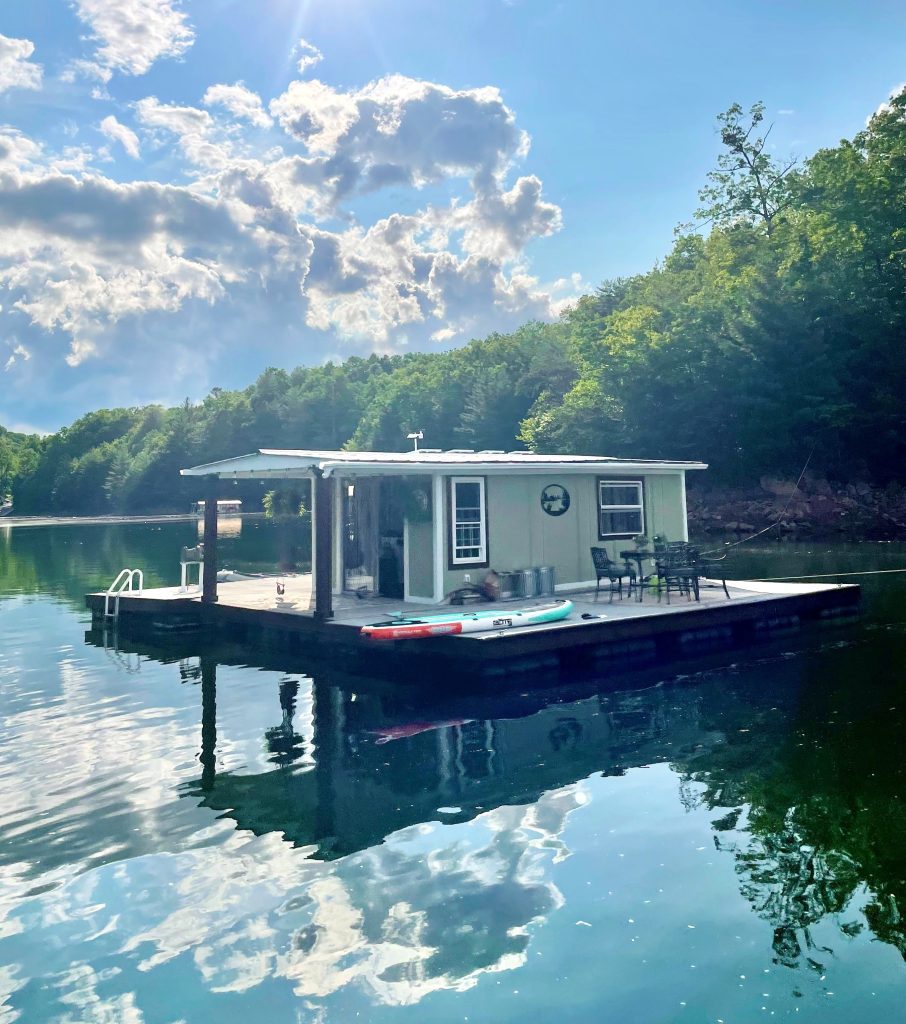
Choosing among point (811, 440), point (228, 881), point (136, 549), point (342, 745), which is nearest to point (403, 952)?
point (228, 881)

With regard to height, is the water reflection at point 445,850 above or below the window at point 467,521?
below

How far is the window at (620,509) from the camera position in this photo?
655 inches

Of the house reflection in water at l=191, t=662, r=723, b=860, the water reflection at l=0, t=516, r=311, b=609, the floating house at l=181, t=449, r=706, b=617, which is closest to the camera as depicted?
the house reflection in water at l=191, t=662, r=723, b=860

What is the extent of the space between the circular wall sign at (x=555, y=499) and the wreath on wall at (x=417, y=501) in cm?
242

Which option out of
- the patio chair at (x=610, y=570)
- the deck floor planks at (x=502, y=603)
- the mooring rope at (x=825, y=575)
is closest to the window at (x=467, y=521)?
the deck floor planks at (x=502, y=603)

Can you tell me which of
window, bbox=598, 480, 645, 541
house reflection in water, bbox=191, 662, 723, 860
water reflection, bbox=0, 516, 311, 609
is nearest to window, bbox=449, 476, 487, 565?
window, bbox=598, 480, 645, 541

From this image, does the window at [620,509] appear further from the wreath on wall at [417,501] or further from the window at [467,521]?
the wreath on wall at [417,501]

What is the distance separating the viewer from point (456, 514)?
573 inches

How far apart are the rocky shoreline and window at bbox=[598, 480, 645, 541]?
20448 mm

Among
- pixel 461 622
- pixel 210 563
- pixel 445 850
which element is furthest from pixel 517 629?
pixel 210 563

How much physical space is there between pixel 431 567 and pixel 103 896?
904cm

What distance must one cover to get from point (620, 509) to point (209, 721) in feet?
30.5

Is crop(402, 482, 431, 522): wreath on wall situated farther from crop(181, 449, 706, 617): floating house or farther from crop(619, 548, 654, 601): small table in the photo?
crop(619, 548, 654, 601): small table

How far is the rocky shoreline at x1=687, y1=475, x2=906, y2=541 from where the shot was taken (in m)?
34.9
